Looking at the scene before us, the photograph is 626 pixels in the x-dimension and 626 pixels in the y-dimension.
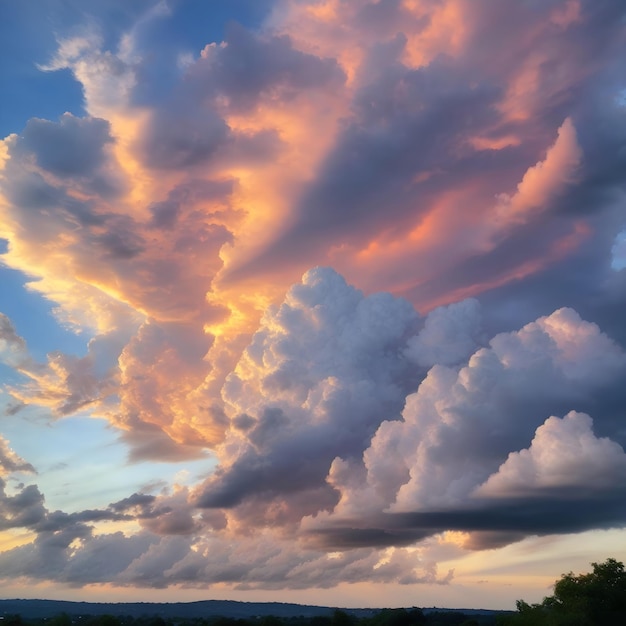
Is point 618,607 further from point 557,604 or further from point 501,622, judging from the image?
point 501,622

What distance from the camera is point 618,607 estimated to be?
6348 inches

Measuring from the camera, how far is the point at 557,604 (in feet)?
571

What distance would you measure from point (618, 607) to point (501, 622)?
27547 millimetres

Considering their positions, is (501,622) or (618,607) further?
(501,622)

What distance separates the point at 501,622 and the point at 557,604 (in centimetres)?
1421

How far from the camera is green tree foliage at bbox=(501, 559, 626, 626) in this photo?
150000 mm

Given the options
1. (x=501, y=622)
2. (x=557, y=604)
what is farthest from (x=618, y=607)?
(x=501, y=622)

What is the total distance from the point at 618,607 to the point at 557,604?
646 inches

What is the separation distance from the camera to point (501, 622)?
570 ft

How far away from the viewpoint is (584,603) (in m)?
156

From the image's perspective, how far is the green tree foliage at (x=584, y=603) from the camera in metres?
150

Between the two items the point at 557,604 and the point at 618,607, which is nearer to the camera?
the point at 618,607
